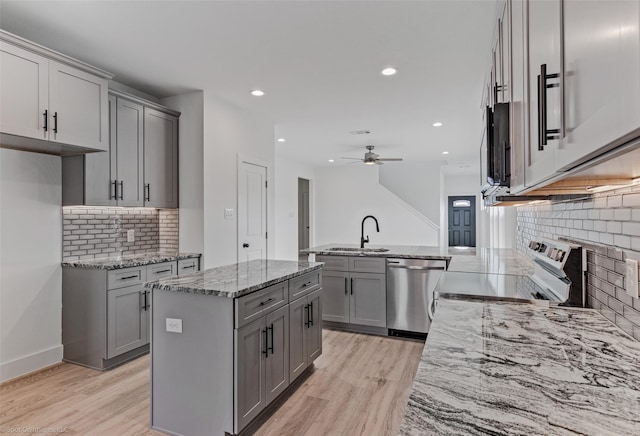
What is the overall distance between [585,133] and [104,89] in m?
3.44

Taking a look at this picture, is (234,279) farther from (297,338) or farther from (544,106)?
(544,106)

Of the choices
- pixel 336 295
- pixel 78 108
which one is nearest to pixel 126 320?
pixel 78 108

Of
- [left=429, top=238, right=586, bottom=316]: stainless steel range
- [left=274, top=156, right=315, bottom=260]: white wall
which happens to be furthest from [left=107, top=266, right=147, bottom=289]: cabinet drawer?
[left=274, top=156, right=315, bottom=260]: white wall

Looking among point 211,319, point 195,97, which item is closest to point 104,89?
point 195,97

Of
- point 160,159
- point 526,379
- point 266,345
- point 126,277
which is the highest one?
point 160,159

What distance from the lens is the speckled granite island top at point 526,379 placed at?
67cm

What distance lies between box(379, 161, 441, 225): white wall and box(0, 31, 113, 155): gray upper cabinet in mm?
7176

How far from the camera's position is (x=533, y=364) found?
95cm

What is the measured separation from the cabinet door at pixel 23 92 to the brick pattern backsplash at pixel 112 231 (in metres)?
0.97

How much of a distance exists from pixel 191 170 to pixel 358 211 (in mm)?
5431

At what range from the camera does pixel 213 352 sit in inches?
76.8

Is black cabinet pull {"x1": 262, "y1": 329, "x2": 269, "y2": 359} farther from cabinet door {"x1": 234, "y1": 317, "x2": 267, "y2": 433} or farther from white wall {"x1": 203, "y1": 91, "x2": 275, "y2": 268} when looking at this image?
white wall {"x1": 203, "y1": 91, "x2": 275, "y2": 268}

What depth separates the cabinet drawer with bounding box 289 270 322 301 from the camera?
252cm

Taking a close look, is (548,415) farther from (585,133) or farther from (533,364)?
(585,133)
